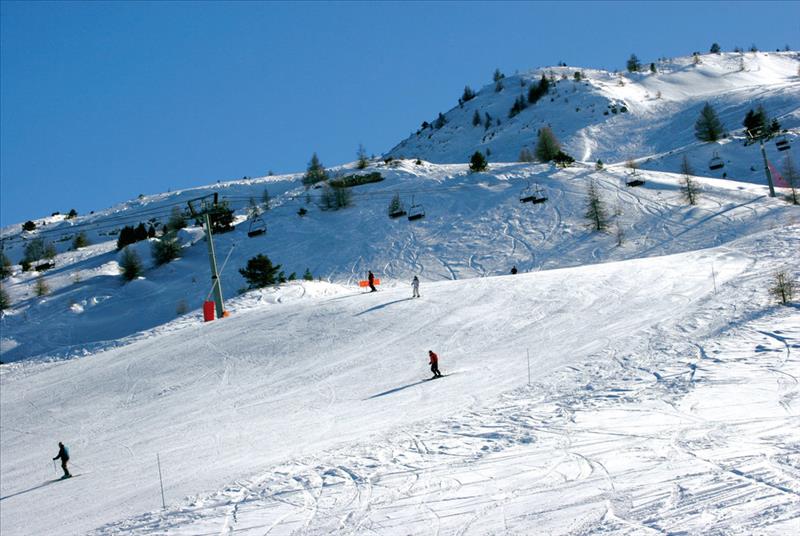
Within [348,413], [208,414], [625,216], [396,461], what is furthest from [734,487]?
[625,216]

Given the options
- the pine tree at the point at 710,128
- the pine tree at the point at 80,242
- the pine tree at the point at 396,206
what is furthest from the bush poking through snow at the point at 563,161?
the pine tree at the point at 80,242

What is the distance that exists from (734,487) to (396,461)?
694 cm

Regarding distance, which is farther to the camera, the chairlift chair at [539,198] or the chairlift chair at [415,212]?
the chairlift chair at [415,212]

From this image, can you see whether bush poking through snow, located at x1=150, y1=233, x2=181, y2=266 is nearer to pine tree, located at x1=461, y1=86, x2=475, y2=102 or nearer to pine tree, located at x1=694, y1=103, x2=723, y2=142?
pine tree, located at x1=694, y1=103, x2=723, y2=142

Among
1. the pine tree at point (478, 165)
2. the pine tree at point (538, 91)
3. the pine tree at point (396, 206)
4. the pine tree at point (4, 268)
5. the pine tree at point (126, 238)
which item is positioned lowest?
the pine tree at point (396, 206)

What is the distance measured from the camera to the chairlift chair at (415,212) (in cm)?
6486

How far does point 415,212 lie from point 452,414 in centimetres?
4799

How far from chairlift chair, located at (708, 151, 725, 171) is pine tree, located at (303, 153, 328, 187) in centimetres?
4201

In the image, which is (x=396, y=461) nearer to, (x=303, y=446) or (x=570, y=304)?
(x=303, y=446)

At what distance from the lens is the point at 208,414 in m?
24.4

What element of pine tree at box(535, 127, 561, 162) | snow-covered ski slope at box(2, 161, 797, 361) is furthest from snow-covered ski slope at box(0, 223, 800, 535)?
pine tree at box(535, 127, 561, 162)

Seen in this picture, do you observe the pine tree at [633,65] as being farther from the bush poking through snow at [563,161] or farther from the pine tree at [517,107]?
the bush poking through snow at [563,161]

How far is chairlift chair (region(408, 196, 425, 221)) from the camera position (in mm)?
64863

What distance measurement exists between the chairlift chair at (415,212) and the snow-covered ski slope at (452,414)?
26.8 metres
